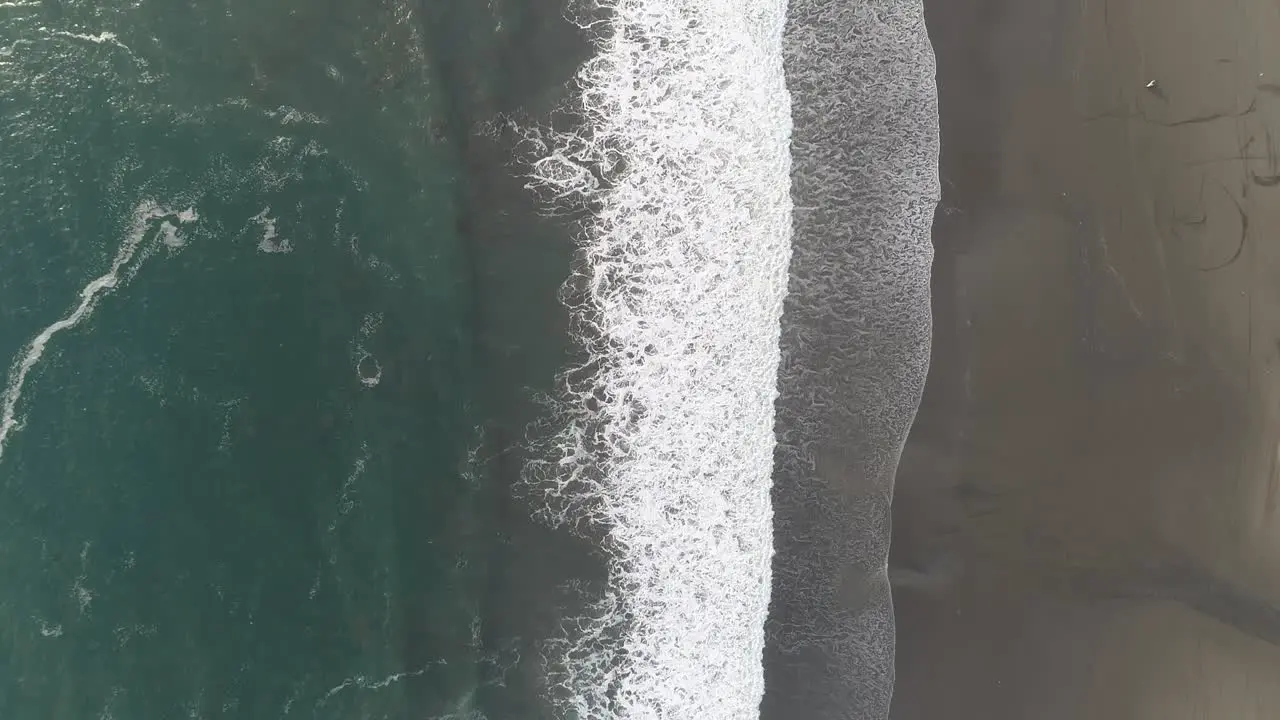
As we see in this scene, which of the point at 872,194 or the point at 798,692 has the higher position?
the point at 872,194

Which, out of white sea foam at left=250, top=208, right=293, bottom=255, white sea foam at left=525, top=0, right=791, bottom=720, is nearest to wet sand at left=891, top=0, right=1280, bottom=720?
white sea foam at left=525, top=0, right=791, bottom=720

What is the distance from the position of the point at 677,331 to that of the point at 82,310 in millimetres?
5173

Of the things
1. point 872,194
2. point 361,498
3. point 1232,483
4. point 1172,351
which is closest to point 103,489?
point 361,498

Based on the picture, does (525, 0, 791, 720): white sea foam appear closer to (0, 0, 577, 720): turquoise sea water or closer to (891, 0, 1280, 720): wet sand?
(0, 0, 577, 720): turquoise sea water

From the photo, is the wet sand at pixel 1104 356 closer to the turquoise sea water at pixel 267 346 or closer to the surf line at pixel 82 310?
the turquoise sea water at pixel 267 346

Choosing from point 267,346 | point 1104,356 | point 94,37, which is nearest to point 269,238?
point 267,346

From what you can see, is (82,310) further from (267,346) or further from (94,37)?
(94,37)

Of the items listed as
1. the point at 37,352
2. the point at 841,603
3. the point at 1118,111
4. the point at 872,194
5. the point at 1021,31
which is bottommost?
the point at 841,603

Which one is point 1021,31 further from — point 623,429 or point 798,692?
point 798,692

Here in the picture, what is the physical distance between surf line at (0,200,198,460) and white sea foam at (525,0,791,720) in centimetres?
340

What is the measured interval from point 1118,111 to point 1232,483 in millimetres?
3342

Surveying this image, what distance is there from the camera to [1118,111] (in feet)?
19.1

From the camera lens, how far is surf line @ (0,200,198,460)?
19.2 feet

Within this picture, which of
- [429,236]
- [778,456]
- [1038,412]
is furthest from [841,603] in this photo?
[429,236]
